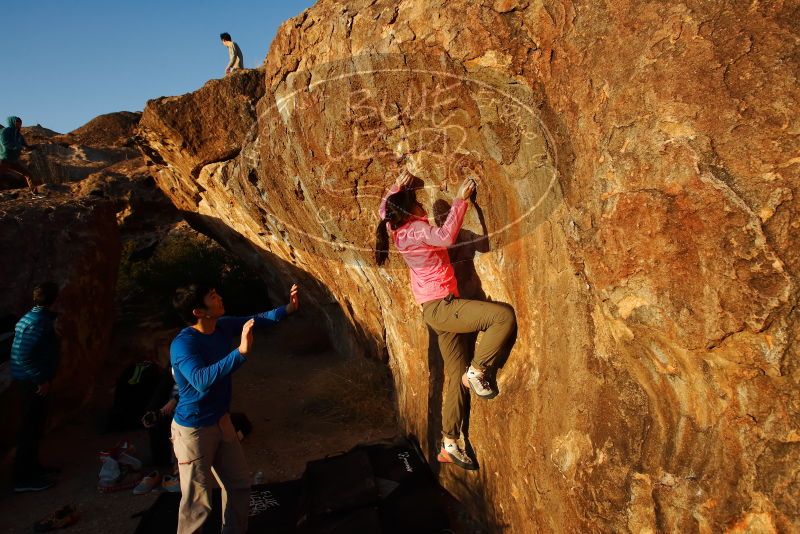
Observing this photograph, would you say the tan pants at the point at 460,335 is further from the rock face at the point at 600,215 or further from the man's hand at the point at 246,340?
the man's hand at the point at 246,340

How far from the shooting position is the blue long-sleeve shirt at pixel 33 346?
444 cm

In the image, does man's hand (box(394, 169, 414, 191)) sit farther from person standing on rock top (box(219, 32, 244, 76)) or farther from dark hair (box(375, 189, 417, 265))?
person standing on rock top (box(219, 32, 244, 76))

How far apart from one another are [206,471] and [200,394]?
47 centimetres

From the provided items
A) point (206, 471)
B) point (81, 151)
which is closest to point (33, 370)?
point (206, 471)

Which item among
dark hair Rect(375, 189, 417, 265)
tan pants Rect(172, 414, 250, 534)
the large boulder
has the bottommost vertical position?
tan pants Rect(172, 414, 250, 534)

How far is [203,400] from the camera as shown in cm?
A: 294

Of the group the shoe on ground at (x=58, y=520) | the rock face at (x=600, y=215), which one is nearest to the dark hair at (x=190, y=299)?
the rock face at (x=600, y=215)

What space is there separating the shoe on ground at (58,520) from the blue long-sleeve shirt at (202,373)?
2089 millimetres

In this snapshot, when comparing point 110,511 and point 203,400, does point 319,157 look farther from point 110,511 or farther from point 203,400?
point 110,511

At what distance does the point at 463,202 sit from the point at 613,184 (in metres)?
1.02

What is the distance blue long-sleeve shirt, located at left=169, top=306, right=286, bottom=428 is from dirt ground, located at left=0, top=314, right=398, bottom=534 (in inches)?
74.2

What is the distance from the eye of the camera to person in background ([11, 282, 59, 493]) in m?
4.44

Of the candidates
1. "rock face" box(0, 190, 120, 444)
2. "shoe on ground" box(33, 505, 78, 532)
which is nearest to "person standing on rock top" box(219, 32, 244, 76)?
"rock face" box(0, 190, 120, 444)

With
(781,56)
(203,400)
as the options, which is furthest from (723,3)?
(203,400)
